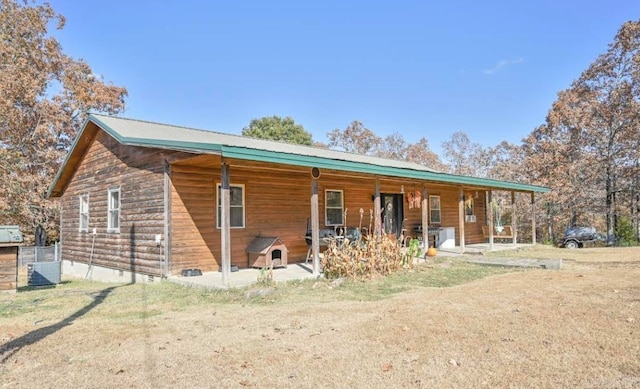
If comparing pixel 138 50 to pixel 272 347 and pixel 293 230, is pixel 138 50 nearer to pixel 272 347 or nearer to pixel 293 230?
pixel 293 230

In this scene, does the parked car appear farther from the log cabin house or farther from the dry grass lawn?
the dry grass lawn

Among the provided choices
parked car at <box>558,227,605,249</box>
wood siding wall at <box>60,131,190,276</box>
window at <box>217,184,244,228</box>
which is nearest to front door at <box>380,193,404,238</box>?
window at <box>217,184,244,228</box>

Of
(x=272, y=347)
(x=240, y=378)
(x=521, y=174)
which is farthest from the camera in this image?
(x=521, y=174)

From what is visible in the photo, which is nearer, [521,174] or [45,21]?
[45,21]

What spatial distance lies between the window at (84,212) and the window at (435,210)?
12171mm

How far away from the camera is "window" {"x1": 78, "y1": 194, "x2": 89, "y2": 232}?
12.8 m

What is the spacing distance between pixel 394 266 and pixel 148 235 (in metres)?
5.66

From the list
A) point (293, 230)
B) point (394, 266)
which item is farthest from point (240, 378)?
Answer: point (293, 230)

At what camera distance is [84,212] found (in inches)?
509

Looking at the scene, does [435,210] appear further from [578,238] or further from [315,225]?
[315,225]

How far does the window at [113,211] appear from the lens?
36.9ft

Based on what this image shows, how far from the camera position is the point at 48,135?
2062 cm

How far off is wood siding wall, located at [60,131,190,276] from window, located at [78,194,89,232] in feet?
0.55

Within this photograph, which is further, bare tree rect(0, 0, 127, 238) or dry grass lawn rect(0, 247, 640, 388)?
bare tree rect(0, 0, 127, 238)
